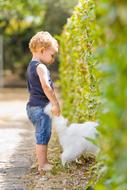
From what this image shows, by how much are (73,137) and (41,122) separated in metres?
0.37

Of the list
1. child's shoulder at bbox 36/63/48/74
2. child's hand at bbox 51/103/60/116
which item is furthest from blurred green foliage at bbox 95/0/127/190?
child's shoulder at bbox 36/63/48/74

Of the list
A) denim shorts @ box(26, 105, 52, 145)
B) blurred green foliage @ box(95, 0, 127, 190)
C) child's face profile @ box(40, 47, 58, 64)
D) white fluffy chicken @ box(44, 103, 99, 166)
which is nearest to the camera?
blurred green foliage @ box(95, 0, 127, 190)

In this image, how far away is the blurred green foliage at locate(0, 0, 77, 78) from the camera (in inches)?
1041

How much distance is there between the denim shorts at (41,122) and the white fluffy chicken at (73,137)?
0.20 feet

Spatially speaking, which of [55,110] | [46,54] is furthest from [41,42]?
[55,110]

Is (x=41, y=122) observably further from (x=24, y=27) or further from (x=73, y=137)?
(x=24, y=27)

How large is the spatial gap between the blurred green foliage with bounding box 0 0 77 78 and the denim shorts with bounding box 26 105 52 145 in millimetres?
19720

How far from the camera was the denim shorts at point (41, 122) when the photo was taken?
21.9 ft

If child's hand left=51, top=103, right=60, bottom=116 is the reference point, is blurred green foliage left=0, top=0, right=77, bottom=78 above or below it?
above

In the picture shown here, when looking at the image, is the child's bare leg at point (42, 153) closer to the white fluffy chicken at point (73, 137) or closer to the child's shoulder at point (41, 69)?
the white fluffy chicken at point (73, 137)

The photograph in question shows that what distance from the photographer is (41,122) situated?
21.9ft

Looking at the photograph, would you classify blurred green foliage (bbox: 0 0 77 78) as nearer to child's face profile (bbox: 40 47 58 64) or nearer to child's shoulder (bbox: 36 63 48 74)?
child's face profile (bbox: 40 47 58 64)

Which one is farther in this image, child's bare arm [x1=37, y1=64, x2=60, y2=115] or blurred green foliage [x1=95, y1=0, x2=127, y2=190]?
child's bare arm [x1=37, y1=64, x2=60, y2=115]

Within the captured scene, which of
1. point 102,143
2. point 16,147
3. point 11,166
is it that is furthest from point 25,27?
point 102,143
